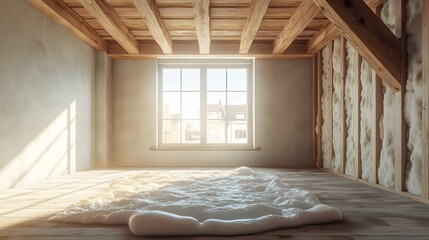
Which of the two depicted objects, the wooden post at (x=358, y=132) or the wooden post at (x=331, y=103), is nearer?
the wooden post at (x=358, y=132)

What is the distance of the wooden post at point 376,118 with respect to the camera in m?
3.30

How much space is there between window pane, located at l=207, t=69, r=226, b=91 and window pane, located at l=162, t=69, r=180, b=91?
53cm

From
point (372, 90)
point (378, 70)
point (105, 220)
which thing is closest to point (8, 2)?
point (105, 220)

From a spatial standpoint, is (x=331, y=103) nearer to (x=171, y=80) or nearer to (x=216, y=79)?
(x=216, y=79)

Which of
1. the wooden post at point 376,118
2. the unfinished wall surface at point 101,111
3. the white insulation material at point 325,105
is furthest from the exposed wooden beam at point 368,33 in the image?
the unfinished wall surface at point 101,111

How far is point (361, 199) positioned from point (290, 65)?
3.34 m

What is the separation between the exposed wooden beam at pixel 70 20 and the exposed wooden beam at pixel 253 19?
6.68ft

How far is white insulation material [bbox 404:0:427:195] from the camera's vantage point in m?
2.67

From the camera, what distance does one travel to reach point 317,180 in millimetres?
3814

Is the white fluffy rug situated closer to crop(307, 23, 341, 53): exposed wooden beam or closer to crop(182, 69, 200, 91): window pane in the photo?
crop(307, 23, 341, 53): exposed wooden beam

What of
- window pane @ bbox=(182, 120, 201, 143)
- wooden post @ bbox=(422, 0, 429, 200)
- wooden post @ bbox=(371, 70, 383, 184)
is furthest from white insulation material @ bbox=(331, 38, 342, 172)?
window pane @ bbox=(182, 120, 201, 143)

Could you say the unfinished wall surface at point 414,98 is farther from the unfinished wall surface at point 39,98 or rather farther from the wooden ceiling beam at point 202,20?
the unfinished wall surface at point 39,98

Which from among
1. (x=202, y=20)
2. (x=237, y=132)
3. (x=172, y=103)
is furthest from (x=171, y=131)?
(x=202, y=20)

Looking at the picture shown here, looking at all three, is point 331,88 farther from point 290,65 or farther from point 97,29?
point 97,29
